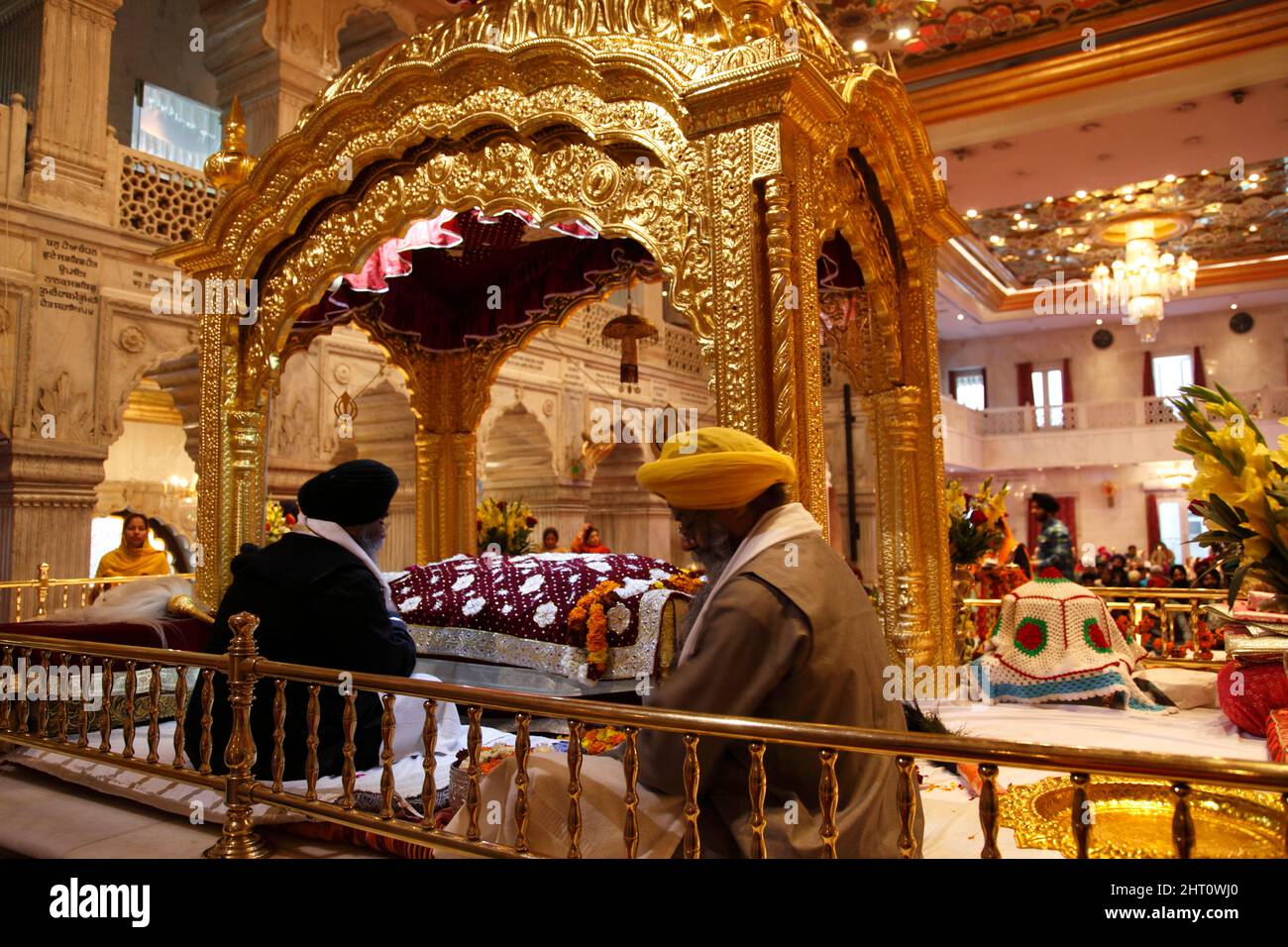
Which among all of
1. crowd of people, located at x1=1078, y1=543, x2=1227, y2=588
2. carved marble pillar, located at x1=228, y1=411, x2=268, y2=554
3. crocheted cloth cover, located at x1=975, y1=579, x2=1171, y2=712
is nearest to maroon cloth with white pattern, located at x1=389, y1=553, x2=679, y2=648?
carved marble pillar, located at x1=228, y1=411, x2=268, y2=554

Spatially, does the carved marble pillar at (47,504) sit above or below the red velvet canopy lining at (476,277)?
below

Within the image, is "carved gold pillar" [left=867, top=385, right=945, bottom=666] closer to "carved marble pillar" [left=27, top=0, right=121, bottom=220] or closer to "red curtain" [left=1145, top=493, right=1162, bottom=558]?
"carved marble pillar" [left=27, top=0, right=121, bottom=220]

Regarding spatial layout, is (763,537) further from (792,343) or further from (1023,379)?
(1023,379)

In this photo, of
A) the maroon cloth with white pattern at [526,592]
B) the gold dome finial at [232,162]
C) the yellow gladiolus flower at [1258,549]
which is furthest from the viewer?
the gold dome finial at [232,162]

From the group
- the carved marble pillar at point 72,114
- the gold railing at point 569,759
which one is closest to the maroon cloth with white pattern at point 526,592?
the gold railing at point 569,759

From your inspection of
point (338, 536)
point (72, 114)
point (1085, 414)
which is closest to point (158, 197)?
point (72, 114)

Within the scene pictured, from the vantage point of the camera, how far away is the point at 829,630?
1.80 metres

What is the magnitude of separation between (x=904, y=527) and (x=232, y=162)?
383 centimetres

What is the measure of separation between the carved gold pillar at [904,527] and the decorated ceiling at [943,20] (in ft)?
13.4

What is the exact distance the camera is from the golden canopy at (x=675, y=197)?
304 cm

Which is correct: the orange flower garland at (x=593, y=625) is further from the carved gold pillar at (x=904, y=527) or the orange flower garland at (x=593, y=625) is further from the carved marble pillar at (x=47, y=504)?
the carved marble pillar at (x=47, y=504)
